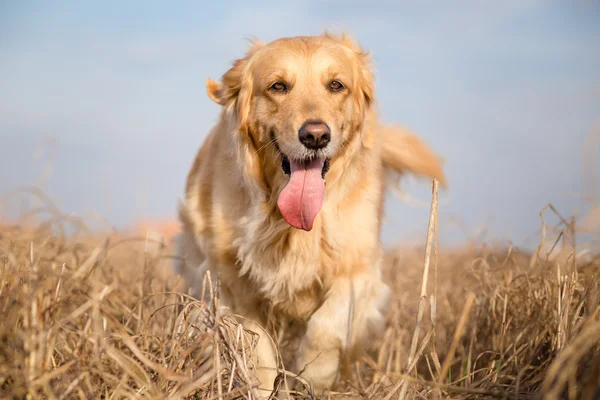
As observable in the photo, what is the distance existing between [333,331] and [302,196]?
0.80 meters

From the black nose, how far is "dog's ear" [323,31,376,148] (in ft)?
1.69

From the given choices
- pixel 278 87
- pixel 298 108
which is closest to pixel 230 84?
pixel 278 87

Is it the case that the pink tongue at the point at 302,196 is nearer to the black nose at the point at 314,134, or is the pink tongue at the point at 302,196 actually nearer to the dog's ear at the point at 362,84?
the black nose at the point at 314,134

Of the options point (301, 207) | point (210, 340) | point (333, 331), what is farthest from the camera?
point (333, 331)

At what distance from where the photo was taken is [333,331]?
3324 millimetres

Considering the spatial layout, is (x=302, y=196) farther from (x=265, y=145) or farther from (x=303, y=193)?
(x=265, y=145)

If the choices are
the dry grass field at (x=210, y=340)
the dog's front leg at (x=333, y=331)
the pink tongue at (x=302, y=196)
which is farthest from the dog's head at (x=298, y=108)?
the dry grass field at (x=210, y=340)

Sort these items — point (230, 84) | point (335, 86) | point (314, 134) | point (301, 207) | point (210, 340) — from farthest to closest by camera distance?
point (230, 84), point (335, 86), point (301, 207), point (314, 134), point (210, 340)

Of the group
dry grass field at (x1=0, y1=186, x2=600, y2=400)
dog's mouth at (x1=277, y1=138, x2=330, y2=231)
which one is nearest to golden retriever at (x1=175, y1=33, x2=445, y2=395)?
dog's mouth at (x1=277, y1=138, x2=330, y2=231)

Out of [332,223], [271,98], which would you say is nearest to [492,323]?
[332,223]

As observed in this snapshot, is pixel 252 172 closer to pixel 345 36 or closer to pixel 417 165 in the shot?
pixel 345 36

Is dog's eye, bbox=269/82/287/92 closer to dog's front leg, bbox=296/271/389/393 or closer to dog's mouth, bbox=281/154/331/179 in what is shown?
dog's mouth, bbox=281/154/331/179

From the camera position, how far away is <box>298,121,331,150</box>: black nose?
122 inches

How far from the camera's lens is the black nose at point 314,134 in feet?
10.2
